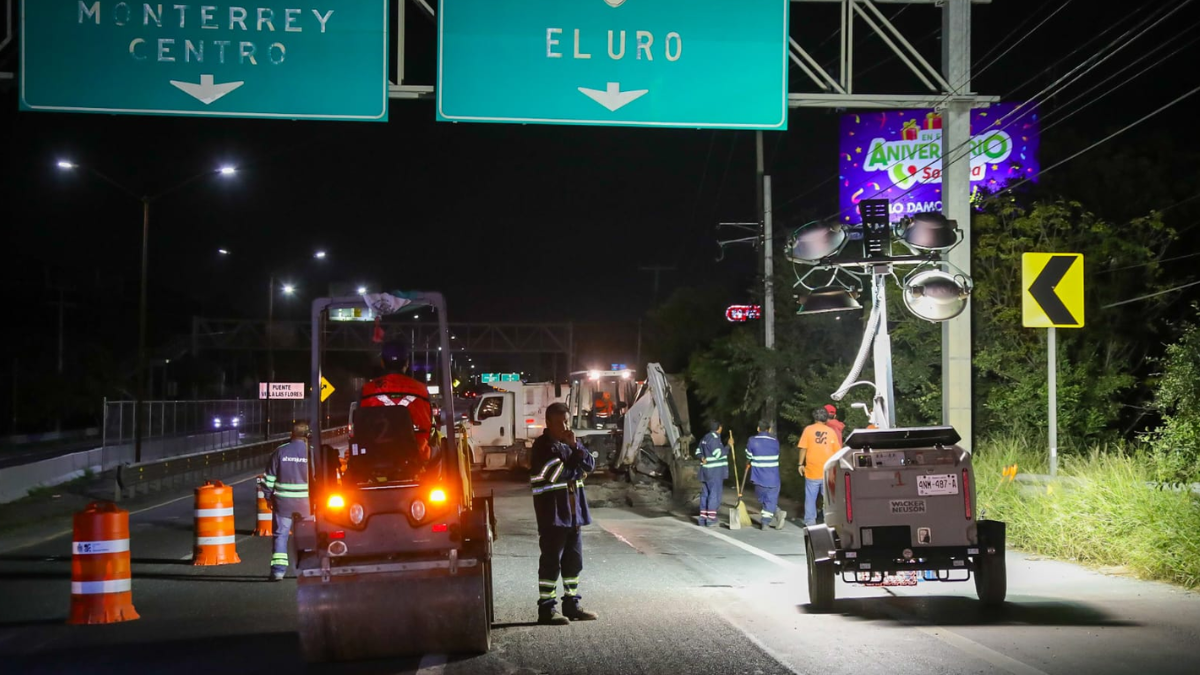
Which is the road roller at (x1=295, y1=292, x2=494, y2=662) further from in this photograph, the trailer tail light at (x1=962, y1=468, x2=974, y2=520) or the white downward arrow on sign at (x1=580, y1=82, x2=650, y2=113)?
the white downward arrow on sign at (x1=580, y1=82, x2=650, y2=113)

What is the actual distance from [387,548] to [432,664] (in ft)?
2.97

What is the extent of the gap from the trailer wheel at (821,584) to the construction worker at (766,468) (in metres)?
8.12

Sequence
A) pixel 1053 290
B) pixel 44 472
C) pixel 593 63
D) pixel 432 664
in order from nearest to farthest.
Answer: pixel 432 664 → pixel 593 63 → pixel 1053 290 → pixel 44 472

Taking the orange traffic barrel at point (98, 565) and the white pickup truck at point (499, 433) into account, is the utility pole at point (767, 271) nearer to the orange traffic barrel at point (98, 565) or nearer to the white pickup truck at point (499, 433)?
the white pickup truck at point (499, 433)

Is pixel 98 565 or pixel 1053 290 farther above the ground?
pixel 1053 290

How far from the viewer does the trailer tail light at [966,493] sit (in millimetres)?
10422

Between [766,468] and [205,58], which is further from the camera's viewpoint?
[766,468]

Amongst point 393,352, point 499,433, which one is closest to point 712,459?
point 393,352

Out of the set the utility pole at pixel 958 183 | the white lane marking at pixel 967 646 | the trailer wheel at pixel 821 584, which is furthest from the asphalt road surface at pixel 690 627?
the utility pole at pixel 958 183

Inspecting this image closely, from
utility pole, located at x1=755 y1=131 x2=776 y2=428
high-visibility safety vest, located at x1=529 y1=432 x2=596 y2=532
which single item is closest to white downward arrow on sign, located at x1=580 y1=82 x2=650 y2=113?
high-visibility safety vest, located at x1=529 y1=432 x2=596 y2=532

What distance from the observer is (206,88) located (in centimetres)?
1333

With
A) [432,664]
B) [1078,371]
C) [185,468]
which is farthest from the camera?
[185,468]

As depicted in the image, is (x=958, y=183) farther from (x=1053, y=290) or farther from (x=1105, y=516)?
(x=1105, y=516)

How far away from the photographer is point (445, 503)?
29.4 feet
